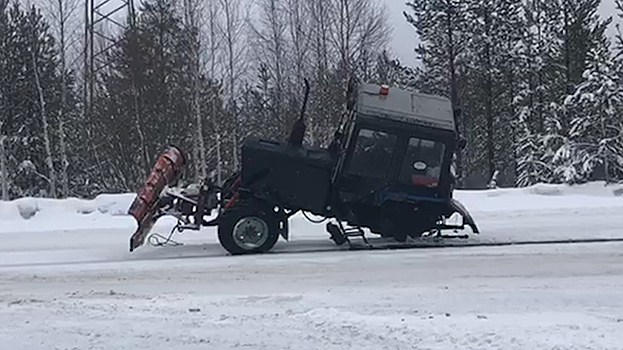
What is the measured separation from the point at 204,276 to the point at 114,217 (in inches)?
298

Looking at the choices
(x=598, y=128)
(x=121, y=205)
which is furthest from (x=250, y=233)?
(x=598, y=128)

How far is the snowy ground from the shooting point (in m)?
6.30

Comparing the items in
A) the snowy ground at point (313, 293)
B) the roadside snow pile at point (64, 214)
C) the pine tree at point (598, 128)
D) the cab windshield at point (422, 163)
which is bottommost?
the snowy ground at point (313, 293)

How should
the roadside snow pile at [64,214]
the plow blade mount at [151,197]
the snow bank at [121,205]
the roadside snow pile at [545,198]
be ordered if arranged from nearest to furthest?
the plow blade mount at [151,197] < the roadside snow pile at [64,214] < the snow bank at [121,205] < the roadside snow pile at [545,198]

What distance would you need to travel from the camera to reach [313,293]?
840 cm

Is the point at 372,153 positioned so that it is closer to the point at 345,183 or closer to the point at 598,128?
the point at 345,183

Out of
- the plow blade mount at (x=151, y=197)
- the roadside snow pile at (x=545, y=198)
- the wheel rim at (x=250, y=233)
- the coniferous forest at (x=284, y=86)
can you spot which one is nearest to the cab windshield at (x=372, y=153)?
the wheel rim at (x=250, y=233)

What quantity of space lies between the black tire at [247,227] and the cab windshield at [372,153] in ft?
4.96

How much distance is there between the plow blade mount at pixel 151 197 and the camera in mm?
11922

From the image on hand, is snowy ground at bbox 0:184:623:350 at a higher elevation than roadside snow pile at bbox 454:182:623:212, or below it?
below

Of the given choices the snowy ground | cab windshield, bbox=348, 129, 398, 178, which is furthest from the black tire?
cab windshield, bbox=348, 129, 398, 178

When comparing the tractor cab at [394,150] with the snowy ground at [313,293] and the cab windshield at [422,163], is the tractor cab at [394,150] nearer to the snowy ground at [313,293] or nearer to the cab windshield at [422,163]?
the cab windshield at [422,163]

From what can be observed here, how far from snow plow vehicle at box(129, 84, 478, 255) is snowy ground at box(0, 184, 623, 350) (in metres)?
0.60

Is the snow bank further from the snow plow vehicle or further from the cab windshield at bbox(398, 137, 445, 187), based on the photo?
the cab windshield at bbox(398, 137, 445, 187)
